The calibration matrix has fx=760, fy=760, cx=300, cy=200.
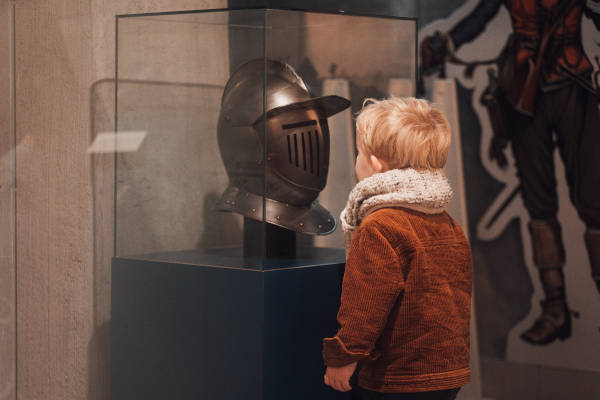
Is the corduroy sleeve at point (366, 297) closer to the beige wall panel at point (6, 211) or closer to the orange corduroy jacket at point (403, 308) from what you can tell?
the orange corduroy jacket at point (403, 308)

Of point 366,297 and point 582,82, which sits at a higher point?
point 582,82

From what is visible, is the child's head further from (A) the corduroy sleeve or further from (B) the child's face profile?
(A) the corduroy sleeve

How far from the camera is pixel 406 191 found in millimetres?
1929

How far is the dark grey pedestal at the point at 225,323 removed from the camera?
2.10m

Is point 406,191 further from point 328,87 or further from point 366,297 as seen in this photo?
point 328,87

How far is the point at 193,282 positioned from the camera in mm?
2234

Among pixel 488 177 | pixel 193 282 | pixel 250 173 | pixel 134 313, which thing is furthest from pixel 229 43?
pixel 488 177

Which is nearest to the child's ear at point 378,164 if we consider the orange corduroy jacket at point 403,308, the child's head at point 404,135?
the child's head at point 404,135

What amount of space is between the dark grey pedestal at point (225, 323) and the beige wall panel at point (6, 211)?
33 centimetres

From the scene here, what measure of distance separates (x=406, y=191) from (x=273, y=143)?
475mm

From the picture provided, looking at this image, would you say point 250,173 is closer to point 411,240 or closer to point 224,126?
point 224,126

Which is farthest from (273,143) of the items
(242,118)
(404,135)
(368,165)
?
(404,135)

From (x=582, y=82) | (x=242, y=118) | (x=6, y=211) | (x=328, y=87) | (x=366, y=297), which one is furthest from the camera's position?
(x=582, y=82)

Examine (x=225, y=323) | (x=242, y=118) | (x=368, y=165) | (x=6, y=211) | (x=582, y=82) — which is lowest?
(x=225, y=323)
